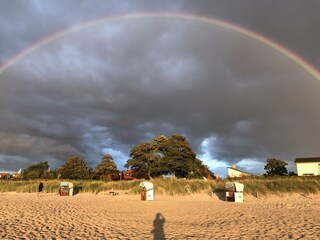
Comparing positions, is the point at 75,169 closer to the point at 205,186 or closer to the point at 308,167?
the point at 205,186

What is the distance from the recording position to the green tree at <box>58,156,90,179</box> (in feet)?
224

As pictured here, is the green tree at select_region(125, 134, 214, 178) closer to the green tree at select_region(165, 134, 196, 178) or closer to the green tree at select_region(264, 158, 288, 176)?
the green tree at select_region(165, 134, 196, 178)

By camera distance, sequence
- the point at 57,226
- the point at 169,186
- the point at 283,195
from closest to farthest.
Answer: the point at 57,226
the point at 283,195
the point at 169,186

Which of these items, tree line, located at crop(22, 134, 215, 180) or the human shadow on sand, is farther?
tree line, located at crop(22, 134, 215, 180)

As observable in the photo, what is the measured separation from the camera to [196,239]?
9.50 m

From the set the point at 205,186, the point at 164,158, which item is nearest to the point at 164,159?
the point at 164,158

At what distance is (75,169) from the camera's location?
68.9 meters

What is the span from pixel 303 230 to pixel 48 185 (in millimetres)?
34413

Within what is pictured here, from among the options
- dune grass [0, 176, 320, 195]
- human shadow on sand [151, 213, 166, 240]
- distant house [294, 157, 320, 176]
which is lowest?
human shadow on sand [151, 213, 166, 240]

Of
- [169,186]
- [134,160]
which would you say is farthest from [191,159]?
[169,186]

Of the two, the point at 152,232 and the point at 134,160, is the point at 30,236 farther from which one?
the point at 134,160

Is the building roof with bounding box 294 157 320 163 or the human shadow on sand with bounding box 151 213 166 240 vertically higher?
the building roof with bounding box 294 157 320 163

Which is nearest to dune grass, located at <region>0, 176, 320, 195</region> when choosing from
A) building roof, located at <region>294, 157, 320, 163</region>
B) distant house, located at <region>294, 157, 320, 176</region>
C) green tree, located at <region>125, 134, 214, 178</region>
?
green tree, located at <region>125, 134, 214, 178</region>

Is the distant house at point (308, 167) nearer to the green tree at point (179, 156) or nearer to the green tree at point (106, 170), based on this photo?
the green tree at point (179, 156)
